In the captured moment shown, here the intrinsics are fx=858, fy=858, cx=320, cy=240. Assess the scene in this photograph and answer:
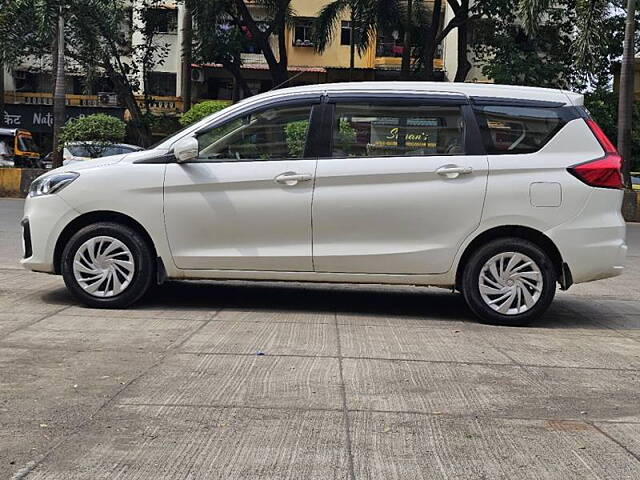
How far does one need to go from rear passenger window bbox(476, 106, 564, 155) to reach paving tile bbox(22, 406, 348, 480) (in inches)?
135

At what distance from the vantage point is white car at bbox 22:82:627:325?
7.07 meters

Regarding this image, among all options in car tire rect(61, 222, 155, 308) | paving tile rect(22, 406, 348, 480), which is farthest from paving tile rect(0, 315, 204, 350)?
paving tile rect(22, 406, 348, 480)

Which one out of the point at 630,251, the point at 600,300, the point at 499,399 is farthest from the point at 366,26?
the point at 499,399

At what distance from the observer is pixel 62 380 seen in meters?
5.02

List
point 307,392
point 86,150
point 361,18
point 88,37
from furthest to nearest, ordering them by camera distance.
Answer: point 361,18 → point 88,37 → point 86,150 → point 307,392

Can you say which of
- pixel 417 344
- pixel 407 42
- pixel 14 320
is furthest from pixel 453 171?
pixel 407 42

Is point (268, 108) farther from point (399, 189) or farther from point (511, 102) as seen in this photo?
point (511, 102)

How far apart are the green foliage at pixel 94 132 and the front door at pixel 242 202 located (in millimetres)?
14439

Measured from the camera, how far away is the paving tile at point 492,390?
15.5ft

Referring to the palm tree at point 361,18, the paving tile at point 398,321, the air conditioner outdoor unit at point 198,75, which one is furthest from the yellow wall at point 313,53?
the paving tile at point 398,321

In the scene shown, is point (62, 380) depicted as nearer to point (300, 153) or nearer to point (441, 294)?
point (300, 153)

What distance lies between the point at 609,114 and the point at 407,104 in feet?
96.5

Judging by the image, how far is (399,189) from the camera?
279 inches

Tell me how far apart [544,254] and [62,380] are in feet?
13.2
